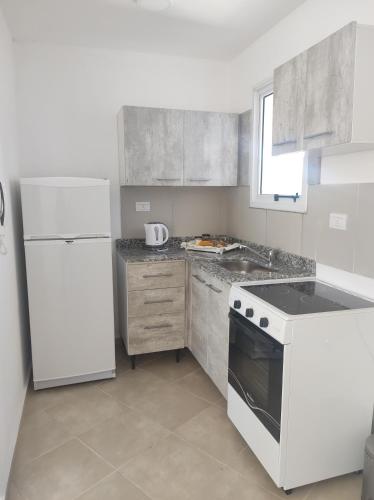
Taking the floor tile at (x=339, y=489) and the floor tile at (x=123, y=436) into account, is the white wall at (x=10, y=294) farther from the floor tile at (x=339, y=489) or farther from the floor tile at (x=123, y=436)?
the floor tile at (x=339, y=489)

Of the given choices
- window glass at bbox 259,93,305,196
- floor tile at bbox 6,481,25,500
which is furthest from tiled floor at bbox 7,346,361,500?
window glass at bbox 259,93,305,196

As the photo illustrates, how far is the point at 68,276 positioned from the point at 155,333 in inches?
31.4

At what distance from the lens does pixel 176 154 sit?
2.89 metres

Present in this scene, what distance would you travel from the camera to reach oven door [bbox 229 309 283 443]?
1.61 m

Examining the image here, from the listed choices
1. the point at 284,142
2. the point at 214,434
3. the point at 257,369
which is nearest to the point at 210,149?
the point at 284,142

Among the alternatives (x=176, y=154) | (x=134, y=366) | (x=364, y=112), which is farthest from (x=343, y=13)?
(x=134, y=366)

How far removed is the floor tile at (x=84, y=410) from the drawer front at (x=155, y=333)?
1.37 ft

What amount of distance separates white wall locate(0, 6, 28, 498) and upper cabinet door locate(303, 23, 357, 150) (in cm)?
169

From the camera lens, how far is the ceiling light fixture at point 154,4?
85.5 inches

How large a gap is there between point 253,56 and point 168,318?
2196mm

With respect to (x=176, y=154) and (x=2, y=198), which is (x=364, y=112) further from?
(x=2, y=198)

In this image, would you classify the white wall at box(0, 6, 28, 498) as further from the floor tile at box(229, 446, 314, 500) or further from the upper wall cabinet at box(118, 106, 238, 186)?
the floor tile at box(229, 446, 314, 500)

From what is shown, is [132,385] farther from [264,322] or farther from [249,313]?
[264,322]

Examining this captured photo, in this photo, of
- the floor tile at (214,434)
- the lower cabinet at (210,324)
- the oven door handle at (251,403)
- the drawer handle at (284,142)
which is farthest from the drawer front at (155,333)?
the drawer handle at (284,142)
